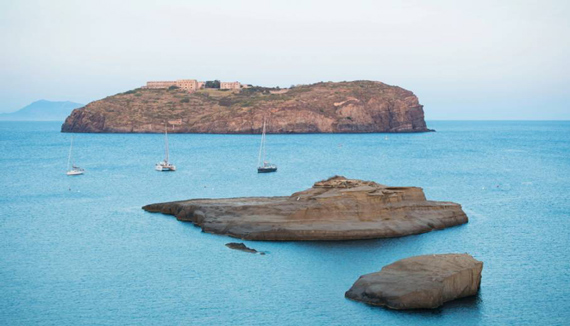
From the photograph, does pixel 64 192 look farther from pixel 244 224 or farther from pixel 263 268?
pixel 263 268

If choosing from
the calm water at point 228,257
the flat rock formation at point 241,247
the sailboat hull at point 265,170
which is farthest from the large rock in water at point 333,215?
the sailboat hull at point 265,170

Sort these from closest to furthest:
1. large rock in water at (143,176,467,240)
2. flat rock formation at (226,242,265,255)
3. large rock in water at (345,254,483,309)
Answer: large rock in water at (345,254,483,309) < flat rock formation at (226,242,265,255) < large rock in water at (143,176,467,240)

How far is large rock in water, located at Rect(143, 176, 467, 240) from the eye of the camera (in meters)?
53.0

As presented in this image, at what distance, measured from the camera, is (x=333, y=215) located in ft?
180

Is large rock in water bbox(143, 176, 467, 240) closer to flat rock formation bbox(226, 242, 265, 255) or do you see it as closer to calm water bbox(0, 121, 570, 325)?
calm water bbox(0, 121, 570, 325)

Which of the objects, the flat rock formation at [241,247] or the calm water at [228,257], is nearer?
the calm water at [228,257]

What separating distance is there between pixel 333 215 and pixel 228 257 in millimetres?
10587

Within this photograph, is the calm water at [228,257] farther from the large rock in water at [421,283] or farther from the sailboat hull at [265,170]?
the sailboat hull at [265,170]

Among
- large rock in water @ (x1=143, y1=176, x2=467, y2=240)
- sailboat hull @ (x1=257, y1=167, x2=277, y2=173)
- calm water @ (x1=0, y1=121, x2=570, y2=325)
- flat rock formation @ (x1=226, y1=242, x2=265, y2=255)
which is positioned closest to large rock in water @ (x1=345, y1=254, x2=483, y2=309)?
calm water @ (x1=0, y1=121, x2=570, y2=325)

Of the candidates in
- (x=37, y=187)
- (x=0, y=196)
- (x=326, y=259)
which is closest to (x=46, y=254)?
(x=326, y=259)

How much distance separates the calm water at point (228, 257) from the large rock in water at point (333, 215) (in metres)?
1.21

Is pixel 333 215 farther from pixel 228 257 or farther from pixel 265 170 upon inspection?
pixel 265 170

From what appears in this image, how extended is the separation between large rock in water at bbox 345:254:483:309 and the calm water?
626 mm

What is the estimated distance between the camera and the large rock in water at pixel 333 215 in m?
53.0
